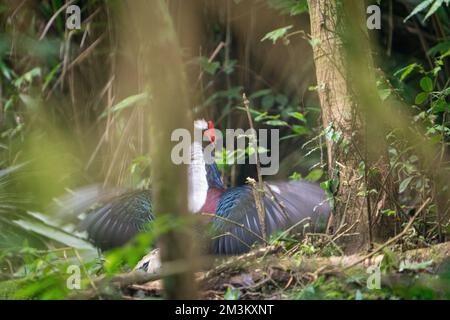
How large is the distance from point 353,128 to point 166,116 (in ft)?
4.97

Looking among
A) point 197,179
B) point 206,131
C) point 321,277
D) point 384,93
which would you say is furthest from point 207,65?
point 321,277

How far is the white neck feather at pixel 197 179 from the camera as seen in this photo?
3.55 meters

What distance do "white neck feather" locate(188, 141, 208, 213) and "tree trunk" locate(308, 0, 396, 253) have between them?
0.77 m

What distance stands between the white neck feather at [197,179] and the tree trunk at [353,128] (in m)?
0.77

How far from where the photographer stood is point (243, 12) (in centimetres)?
537

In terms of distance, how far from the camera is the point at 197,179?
3629 mm

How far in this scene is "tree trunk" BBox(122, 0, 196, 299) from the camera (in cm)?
167

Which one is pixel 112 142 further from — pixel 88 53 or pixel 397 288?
pixel 397 288

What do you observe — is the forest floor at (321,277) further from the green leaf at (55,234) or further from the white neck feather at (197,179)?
the green leaf at (55,234)

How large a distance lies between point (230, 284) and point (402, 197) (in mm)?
2021

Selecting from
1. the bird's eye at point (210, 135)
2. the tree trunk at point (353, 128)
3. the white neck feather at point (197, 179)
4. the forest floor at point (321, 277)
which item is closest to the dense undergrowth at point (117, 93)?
the bird's eye at point (210, 135)

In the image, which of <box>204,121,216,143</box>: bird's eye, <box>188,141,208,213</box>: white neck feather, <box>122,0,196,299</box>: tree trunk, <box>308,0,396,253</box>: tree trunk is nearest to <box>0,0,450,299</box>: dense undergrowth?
<box>204,121,216,143</box>: bird's eye

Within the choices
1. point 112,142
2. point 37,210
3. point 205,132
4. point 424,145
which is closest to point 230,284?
point 424,145

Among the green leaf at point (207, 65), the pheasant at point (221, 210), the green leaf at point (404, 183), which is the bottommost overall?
the pheasant at point (221, 210)
